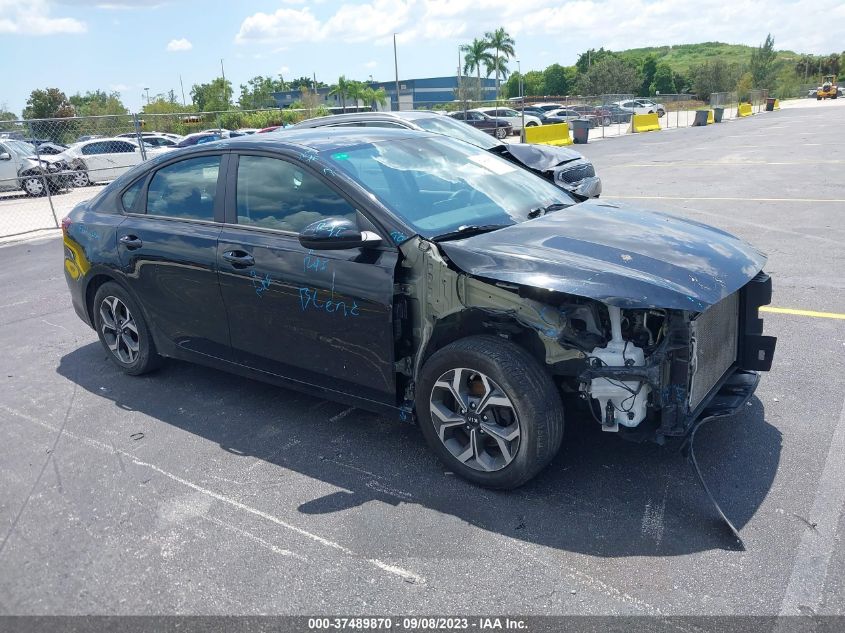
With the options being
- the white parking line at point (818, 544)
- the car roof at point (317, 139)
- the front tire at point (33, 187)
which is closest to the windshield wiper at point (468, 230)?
the car roof at point (317, 139)

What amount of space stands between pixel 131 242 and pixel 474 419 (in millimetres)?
2835

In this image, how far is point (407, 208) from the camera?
148 inches

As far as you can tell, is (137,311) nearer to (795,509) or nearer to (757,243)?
(795,509)

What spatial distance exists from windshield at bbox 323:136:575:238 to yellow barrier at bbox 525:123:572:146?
858 inches

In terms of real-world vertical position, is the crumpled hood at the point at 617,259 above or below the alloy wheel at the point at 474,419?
above

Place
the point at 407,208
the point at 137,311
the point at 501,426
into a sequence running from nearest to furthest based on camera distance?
the point at 501,426
the point at 407,208
the point at 137,311

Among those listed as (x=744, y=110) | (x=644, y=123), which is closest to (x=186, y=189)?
(x=644, y=123)

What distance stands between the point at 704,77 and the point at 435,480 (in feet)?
281

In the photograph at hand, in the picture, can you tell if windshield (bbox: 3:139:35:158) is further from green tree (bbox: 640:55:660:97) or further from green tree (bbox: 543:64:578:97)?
green tree (bbox: 543:64:578:97)

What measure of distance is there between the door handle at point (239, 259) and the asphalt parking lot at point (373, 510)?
3.31ft

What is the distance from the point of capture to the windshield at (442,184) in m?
3.81

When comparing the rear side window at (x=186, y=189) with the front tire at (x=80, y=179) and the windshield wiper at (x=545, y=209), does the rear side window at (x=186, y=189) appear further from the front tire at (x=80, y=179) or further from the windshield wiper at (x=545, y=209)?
the front tire at (x=80, y=179)

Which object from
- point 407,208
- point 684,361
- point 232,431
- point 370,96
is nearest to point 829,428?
point 684,361

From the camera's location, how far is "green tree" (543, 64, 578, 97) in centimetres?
10823
